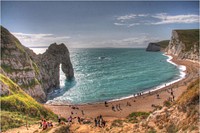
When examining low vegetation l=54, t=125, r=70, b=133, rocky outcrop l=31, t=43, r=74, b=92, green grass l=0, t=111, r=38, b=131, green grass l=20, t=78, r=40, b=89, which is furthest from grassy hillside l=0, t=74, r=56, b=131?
rocky outcrop l=31, t=43, r=74, b=92

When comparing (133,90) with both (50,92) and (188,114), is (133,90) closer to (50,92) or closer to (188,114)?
(50,92)

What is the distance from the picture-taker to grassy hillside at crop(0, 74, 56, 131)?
37162 millimetres

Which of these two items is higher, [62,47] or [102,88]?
[62,47]

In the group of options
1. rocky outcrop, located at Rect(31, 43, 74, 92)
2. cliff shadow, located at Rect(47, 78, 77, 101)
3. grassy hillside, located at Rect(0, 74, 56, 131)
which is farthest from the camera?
rocky outcrop, located at Rect(31, 43, 74, 92)

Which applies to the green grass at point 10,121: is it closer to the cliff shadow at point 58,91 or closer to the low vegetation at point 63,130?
the low vegetation at point 63,130

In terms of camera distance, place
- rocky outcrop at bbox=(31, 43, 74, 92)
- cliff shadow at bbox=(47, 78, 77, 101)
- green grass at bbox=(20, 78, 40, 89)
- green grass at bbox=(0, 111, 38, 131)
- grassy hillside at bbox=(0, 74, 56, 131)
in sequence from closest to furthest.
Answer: green grass at bbox=(0, 111, 38, 131) → grassy hillside at bbox=(0, 74, 56, 131) → green grass at bbox=(20, 78, 40, 89) → cliff shadow at bbox=(47, 78, 77, 101) → rocky outcrop at bbox=(31, 43, 74, 92)

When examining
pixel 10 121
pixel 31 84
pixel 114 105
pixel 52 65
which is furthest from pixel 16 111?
pixel 52 65

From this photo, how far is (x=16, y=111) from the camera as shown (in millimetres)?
43594

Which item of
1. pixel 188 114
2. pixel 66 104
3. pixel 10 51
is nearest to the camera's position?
pixel 188 114

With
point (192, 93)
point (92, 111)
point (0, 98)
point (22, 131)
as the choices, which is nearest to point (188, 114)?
point (192, 93)

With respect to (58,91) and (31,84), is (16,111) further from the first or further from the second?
(58,91)

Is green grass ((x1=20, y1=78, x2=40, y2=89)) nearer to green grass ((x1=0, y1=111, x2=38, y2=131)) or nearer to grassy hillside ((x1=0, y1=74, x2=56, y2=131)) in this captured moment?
grassy hillside ((x1=0, y1=74, x2=56, y2=131))

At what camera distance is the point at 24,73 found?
2758 inches

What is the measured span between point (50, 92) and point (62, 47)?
32.7 meters
